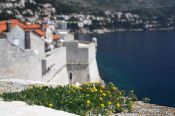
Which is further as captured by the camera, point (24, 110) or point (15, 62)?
point (15, 62)

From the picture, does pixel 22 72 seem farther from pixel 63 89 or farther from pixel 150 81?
pixel 150 81

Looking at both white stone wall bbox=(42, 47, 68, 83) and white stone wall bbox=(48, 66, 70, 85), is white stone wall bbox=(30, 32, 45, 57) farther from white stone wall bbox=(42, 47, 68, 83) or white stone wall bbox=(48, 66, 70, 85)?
white stone wall bbox=(48, 66, 70, 85)

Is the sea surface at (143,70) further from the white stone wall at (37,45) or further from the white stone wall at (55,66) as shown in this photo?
the white stone wall at (37,45)

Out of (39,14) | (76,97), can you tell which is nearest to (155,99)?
(76,97)

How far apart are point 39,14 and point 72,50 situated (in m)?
136

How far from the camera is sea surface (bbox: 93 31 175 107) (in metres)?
59.9

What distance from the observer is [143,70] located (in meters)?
83.4

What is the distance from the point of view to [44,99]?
1105 cm

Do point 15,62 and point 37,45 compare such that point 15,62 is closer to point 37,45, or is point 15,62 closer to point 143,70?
point 37,45

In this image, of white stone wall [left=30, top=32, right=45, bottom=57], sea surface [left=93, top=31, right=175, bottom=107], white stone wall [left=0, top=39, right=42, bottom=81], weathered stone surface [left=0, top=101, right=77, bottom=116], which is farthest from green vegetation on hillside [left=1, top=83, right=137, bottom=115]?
sea surface [left=93, top=31, right=175, bottom=107]

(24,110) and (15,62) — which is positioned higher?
(24,110)

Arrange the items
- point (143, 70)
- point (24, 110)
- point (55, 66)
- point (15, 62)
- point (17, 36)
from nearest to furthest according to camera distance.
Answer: point (24, 110)
point (15, 62)
point (55, 66)
point (17, 36)
point (143, 70)

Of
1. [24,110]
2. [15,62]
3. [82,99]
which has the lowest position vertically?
[15,62]

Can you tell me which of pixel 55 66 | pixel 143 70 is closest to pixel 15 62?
pixel 55 66
